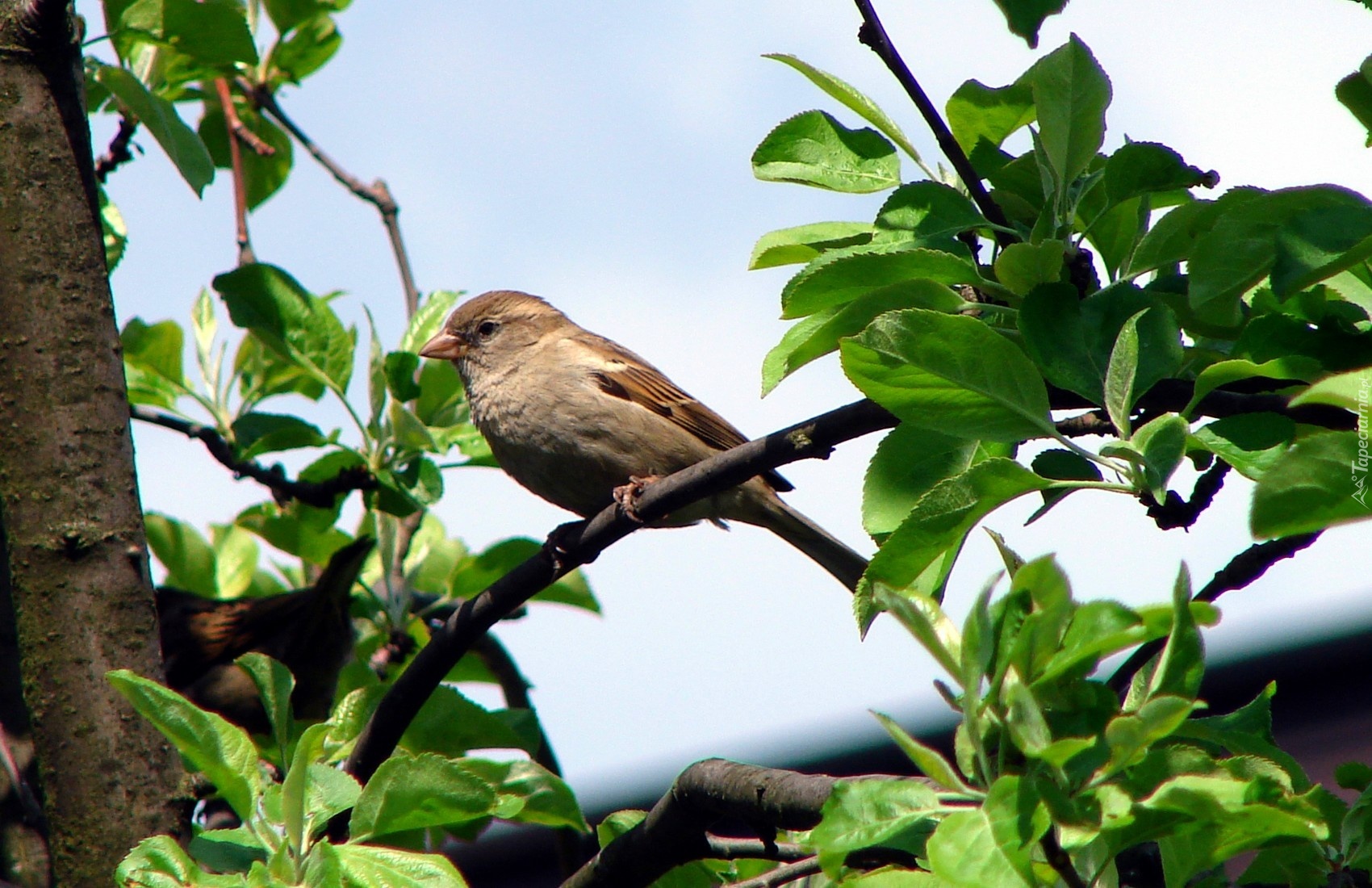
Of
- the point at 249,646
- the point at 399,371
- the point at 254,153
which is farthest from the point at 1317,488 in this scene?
the point at 249,646

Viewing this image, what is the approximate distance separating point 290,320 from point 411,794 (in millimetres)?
2076

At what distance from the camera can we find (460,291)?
13.7 feet

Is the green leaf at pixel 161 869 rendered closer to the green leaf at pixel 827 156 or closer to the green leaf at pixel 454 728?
Answer: the green leaf at pixel 454 728

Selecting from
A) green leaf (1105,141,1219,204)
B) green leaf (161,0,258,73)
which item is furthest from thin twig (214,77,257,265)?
green leaf (1105,141,1219,204)

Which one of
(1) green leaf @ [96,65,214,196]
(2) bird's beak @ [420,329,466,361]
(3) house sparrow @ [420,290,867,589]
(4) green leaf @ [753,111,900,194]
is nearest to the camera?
(4) green leaf @ [753,111,900,194]

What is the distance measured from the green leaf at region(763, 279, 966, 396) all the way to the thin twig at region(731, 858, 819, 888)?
74 centimetres

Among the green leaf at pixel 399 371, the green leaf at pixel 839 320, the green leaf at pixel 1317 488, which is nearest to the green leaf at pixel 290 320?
the green leaf at pixel 399 371

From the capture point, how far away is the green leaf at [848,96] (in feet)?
6.77

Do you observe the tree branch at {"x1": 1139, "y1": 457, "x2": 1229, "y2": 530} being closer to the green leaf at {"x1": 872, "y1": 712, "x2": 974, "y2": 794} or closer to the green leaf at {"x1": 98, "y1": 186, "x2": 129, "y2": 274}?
the green leaf at {"x1": 872, "y1": 712, "x2": 974, "y2": 794}

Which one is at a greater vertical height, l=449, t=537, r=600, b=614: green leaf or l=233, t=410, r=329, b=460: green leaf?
l=233, t=410, r=329, b=460: green leaf

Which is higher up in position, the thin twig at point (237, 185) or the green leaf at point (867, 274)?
the thin twig at point (237, 185)

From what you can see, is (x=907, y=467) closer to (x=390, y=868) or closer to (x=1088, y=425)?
(x=1088, y=425)

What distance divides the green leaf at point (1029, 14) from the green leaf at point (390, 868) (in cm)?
131

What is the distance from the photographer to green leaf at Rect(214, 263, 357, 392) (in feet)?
11.6
